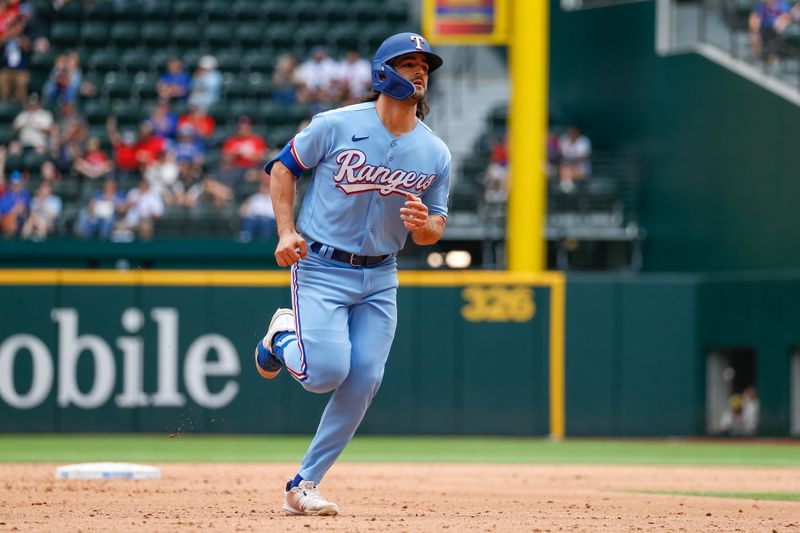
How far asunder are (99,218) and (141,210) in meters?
0.55

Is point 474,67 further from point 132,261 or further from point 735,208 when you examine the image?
point 132,261

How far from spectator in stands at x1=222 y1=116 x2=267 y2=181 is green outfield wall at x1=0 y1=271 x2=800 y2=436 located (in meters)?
3.15

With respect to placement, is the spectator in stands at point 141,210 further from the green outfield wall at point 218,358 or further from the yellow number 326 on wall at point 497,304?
the yellow number 326 on wall at point 497,304

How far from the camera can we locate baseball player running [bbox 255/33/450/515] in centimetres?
607

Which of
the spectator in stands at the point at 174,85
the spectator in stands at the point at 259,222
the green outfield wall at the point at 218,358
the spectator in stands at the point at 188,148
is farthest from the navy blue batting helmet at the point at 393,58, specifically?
the spectator in stands at the point at 174,85

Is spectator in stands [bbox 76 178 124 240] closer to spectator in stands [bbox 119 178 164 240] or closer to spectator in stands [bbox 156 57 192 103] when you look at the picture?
spectator in stands [bbox 119 178 164 240]

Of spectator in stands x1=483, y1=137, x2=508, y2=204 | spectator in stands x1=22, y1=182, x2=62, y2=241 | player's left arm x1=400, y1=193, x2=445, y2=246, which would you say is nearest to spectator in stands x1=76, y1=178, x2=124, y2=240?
spectator in stands x1=22, y1=182, x2=62, y2=241

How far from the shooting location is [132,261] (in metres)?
15.3

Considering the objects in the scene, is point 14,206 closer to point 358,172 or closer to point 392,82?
point 358,172

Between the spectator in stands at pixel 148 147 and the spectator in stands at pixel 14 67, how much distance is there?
2.25 metres

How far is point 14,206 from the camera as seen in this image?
1597cm

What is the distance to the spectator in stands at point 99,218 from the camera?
51.2ft

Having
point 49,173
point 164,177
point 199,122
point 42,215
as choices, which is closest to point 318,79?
point 199,122

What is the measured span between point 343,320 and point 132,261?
948 centimetres
